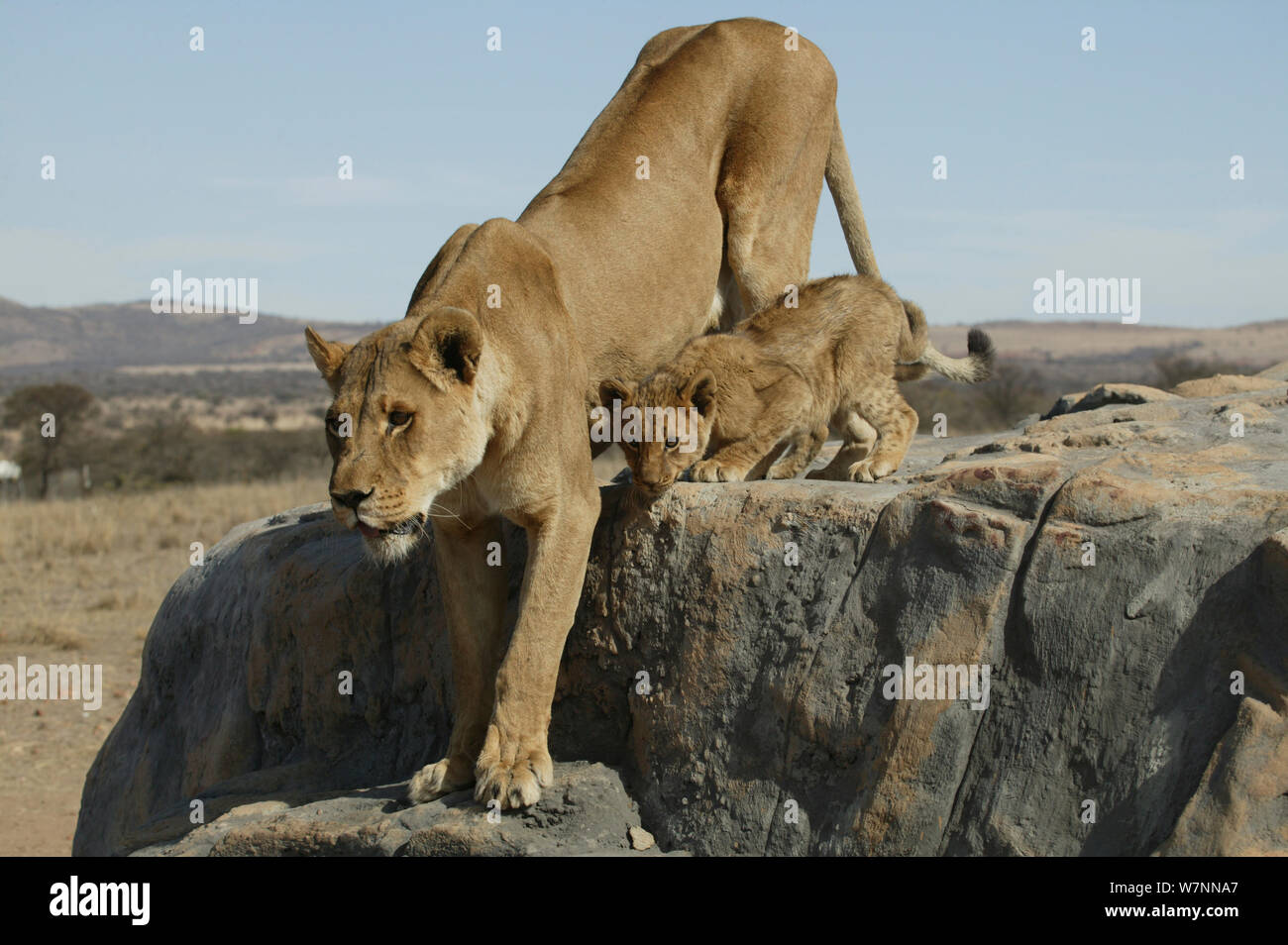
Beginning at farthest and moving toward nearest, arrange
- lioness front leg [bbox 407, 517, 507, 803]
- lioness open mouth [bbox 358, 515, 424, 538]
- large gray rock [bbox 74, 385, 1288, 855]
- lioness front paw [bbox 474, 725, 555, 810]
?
lioness front leg [bbox 407, 517, 507, 803] → lioness front paw [bbox 474, 725, 555, 810] → lioness open mouth [bbox 358, 515, 424, 538] → large gray rock [bbox 74, 385, 1288, 855]

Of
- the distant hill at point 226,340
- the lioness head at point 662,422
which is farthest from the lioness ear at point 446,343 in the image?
the distant hill at point 226,340

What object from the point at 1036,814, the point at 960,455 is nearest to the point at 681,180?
the point at 960,455

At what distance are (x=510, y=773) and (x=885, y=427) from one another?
10.1ft

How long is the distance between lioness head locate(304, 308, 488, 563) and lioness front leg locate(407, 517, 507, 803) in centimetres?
72

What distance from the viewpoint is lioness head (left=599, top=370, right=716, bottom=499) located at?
6125 mm

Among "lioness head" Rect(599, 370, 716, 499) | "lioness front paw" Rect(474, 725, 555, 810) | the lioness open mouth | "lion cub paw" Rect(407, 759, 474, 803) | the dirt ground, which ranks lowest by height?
the dirt ground

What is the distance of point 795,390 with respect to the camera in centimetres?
715

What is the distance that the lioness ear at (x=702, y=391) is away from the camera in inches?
265

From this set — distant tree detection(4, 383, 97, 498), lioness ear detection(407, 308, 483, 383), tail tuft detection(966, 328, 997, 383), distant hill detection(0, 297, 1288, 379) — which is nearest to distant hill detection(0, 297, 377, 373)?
distant hill detection(0, 297, 1288, 379)

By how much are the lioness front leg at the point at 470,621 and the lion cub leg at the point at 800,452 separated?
6.62 feet

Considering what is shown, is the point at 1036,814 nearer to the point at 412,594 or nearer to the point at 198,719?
the point at 412,594

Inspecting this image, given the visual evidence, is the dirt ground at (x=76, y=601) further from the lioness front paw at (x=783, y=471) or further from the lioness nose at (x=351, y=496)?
the lioness nose at (x=351, y=496)

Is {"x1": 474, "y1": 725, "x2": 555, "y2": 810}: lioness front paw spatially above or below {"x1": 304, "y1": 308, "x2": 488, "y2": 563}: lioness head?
below

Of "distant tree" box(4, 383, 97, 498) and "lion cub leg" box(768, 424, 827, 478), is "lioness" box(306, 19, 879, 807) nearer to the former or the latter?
"lion cub leg" box(768, 424, 827, 478)
